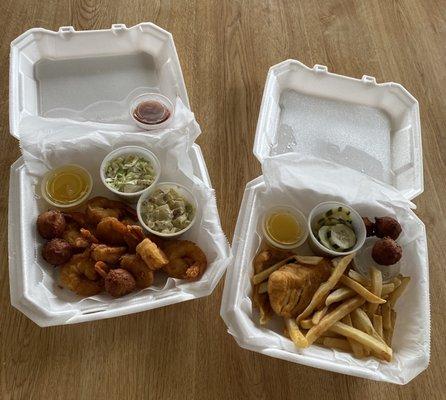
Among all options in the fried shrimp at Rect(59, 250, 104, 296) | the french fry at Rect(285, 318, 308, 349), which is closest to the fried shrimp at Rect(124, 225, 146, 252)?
the fried shrimp at Rect(59, 250, 104, 296)

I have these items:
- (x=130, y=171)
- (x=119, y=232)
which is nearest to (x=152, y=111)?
(x=130, y=171)

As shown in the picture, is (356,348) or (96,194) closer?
(356,348)

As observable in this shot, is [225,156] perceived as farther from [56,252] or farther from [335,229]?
[56,252]

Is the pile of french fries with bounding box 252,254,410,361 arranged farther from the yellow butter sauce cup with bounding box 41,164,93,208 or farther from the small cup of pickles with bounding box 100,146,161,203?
the yellow butter sauce cup with bounding box 41,164,93,208

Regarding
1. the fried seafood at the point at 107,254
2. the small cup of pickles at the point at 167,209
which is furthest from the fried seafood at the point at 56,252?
the small cup of pickles at the point at 167,209

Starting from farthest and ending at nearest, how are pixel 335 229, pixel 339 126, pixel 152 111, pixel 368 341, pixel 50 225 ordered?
pixel 339 126 < pixel 152 111 < pixel 335 229 < pixel 50 225 < pixel 368 341

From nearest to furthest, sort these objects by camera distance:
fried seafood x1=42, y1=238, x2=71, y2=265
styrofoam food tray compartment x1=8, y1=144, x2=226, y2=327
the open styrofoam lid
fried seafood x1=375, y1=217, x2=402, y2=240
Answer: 1. styrofoam food tray compartment x1=8, y1=144, x2=226, y2=327
2. fried seafood x1=42, y1=238, x2=71, y2=265
3. fried seafood x1=375, y1=217, x2=402, y2=240
4. the open styrofoam lid
